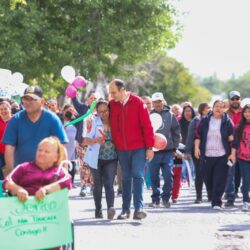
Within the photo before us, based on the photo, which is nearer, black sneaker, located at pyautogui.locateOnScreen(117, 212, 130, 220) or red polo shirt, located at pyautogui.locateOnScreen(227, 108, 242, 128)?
black sneaker, located at pyautogui.locateOnScreen(117, 212, 130, 220)

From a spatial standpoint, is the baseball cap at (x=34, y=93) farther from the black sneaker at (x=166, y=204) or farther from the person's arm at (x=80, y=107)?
the person's arm at (x=80, y=107)

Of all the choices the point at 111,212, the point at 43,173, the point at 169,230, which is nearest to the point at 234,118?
the point at 111,212

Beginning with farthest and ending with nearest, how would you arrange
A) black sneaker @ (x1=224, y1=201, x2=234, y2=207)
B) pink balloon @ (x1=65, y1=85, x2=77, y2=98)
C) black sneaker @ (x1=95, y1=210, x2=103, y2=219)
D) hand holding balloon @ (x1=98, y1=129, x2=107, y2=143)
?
pink balloon @ (x1=65, y1=85, x2=77, y2=98) → black sneaker @ (x1=224, y1=201, x2=234, y2=207) → black sneaker @ (x1=95, y1=210, x2=103, y2=219) → hand holding balloon @ (x1=98, y1=129, x2=107, y2=143)

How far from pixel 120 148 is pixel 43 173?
441 centimetres

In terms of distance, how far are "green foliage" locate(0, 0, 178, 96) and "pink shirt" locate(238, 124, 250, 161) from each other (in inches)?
730

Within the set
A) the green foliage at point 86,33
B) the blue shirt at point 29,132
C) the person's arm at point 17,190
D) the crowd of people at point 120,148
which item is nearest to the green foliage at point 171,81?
the green foliage at point 86,33

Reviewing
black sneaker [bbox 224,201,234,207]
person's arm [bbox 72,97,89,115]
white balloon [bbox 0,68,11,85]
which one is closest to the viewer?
black sneaker [bbox 224,201,234,207]

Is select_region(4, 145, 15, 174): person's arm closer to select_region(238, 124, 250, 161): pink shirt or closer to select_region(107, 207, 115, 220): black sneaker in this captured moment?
select_region(107, 207, 115, 220): black sneaker

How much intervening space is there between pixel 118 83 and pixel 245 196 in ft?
11.1

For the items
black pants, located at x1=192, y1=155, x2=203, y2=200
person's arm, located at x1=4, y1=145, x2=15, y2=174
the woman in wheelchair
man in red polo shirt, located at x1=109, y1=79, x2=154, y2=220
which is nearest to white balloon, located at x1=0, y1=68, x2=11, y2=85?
black pants, located at x1=192, y1=155, x2=203, y2=200

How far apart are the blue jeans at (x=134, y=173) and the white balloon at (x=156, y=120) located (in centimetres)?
213

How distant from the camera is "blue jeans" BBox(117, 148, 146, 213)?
Result: 11953 millimetres

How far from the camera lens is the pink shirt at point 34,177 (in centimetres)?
761

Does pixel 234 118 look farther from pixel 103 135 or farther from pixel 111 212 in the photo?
pixel 111 212
